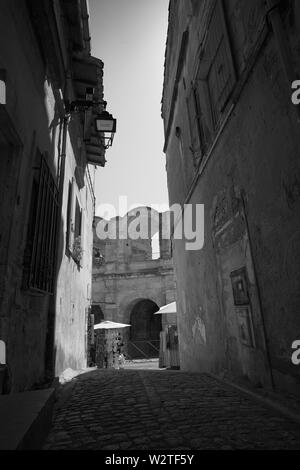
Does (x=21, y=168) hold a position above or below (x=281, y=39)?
below

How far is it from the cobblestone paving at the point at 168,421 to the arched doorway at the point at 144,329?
55.8 ft

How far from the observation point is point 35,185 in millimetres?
4508

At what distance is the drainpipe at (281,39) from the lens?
9.68 ft

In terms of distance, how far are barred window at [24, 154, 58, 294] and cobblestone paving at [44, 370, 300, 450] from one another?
1.55 m

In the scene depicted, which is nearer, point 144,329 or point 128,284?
point 128,284

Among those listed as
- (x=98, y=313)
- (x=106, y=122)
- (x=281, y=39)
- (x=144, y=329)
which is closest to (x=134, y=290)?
(x=144, y=329)

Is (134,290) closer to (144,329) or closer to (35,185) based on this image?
(144,329)

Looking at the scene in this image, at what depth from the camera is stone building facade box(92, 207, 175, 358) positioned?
20016mm

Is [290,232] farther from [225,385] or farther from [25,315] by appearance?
[25,315]

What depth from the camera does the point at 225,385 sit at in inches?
168

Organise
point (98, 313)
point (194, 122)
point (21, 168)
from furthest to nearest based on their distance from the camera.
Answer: point (98, 313), point (194, 122), point (21, 168)

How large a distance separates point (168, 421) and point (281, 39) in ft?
12.4

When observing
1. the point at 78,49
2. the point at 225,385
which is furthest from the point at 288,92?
the point at 78,49

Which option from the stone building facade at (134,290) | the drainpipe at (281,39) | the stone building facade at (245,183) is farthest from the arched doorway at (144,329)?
the drainpipe at (281,39)
